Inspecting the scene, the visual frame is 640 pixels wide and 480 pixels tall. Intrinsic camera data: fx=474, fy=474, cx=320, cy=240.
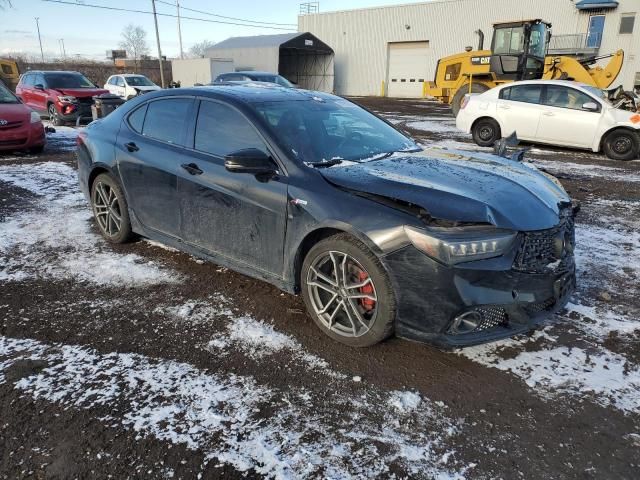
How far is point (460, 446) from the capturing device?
229 centimetres

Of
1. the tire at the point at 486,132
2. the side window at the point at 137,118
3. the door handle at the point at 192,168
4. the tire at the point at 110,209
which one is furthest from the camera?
the tire at the point at 486,132

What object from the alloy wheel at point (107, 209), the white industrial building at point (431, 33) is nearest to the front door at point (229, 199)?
the alloy wheel at point (107, 209)

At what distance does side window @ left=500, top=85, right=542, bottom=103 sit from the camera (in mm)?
10812

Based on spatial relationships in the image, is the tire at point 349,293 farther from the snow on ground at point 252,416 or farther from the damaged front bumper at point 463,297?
the snow on ground at point 252,416

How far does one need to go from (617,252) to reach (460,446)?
11.5 ft

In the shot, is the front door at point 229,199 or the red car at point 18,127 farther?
the red car at point 18,127

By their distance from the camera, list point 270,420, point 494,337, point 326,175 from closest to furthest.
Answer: point 270,420 < point 494,337 < point 326,175

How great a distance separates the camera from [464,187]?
3.03 metres

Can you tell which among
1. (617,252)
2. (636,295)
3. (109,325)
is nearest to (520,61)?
(617,252)

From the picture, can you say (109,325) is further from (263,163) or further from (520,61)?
(520,61)

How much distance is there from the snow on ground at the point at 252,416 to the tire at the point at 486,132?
10.3 m

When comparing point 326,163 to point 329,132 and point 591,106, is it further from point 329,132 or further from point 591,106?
point 591,106

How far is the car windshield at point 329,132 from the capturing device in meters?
3.45

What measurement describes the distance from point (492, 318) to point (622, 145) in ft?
30.8
